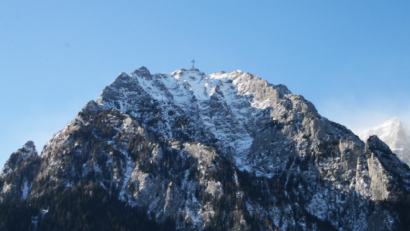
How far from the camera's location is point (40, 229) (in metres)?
182

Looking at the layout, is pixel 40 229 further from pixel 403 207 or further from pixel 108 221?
pixel 403 207

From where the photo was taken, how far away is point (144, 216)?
19838cm

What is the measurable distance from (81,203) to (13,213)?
26.8 metres

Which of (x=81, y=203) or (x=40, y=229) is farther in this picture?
(x=81, y=203)

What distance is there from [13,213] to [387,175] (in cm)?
15535

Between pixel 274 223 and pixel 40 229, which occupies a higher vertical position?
pixel 274 223

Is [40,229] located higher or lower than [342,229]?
lower

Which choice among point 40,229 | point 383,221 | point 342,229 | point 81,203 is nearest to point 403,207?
point 383,221

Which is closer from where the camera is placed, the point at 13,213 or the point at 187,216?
the point at 13,213

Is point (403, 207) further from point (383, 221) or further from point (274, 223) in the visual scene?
point (274, 223)

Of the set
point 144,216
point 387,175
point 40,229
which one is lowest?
point 40,229

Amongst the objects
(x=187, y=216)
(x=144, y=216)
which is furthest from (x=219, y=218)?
(x=144, y=216)

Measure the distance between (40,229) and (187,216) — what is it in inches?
2372

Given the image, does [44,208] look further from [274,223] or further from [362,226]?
[362,226]
